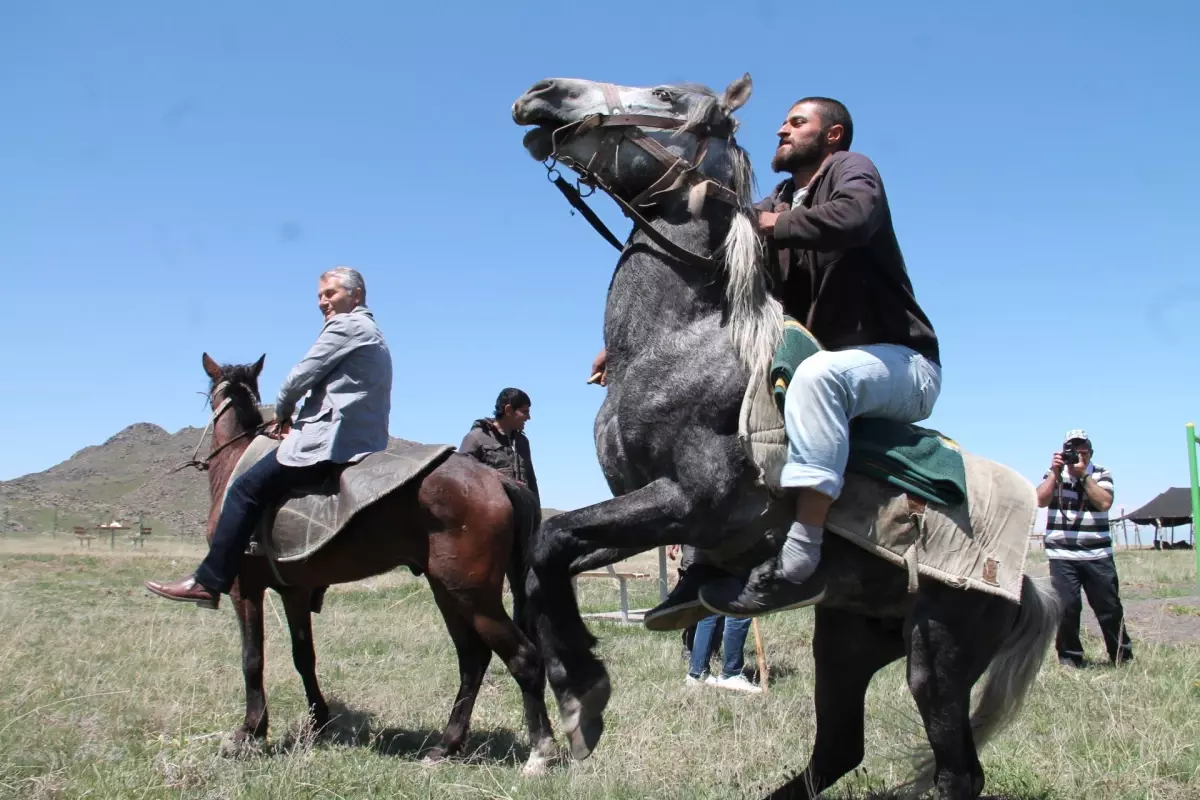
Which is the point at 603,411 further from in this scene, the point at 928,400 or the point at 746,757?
the point at 746,757

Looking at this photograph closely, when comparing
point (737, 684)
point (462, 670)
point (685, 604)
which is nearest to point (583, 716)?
point (685, 604)

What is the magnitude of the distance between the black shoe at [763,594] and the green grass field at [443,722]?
4.28ft

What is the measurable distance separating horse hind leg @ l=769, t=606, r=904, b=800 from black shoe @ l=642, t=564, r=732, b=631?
0.71 metres

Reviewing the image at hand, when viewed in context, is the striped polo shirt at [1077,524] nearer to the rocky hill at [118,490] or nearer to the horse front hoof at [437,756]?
the horse front hoof at [437,756]

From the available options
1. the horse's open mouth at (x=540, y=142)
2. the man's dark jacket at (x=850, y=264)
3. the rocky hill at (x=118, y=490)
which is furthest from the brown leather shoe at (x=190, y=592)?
the rocky hill at (x=118, y=490)

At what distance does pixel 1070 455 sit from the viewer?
9.99 meters

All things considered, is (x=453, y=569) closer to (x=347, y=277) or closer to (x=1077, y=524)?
(x=347, y=277)

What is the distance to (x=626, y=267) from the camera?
3879 millimetres

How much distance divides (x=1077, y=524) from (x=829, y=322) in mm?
7343

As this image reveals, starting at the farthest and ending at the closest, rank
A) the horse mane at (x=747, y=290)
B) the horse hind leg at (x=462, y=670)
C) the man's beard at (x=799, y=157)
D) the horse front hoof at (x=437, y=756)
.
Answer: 1. the horse hind leg at (x=462, y=670)
2. the horse front hoof at (x=437, y=756)
3. the man's beard at (x=799, y=157)
4. the horse mane at (x=747, y=290)

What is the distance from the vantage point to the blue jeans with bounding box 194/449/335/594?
6012 mm

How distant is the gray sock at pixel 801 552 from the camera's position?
3439 mm

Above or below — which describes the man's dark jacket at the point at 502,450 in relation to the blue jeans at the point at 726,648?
above

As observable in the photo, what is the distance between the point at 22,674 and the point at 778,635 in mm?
7233
